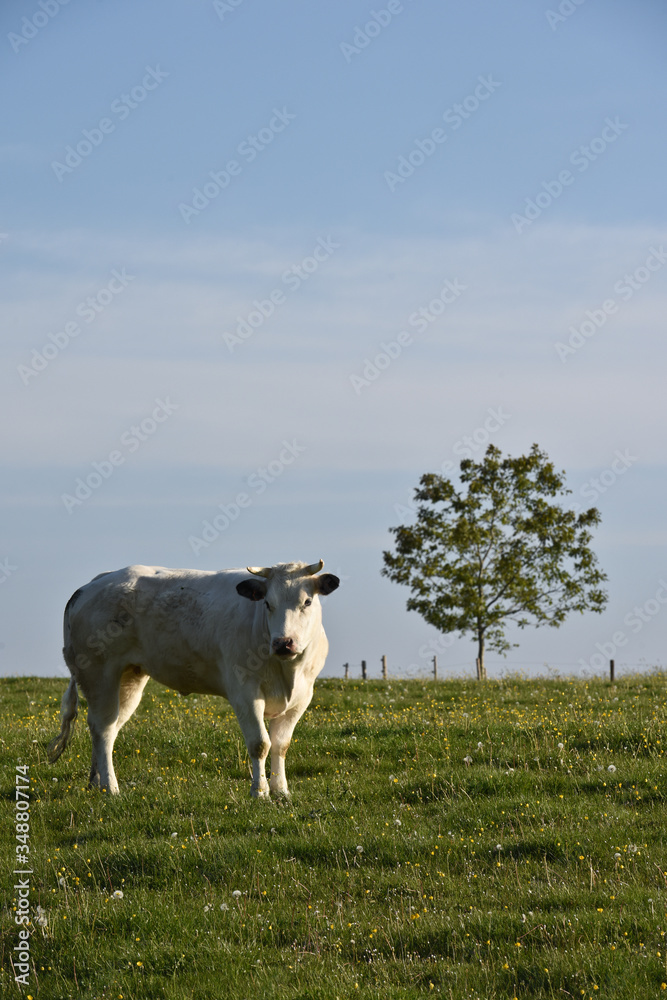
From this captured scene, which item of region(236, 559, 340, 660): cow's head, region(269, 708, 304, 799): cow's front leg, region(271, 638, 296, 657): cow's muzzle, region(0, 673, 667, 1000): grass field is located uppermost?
region(236, 559, 340, 660): cow's head

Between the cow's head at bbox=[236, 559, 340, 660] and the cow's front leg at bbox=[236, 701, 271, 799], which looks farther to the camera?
the cow's front leg at bbox=[236, 701, 271, 799]

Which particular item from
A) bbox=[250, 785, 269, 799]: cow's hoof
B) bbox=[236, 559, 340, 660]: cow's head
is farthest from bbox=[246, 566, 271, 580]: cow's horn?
bbox=[250, 785, 269, 799]: cow's hoof

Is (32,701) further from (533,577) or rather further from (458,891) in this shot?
(533,577)

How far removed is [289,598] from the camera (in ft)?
37.0

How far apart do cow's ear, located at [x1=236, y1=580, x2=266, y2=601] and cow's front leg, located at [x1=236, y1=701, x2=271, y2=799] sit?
1253mm

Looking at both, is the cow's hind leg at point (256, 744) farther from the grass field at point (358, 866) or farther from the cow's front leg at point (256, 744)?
the grass field at point (358, 866)

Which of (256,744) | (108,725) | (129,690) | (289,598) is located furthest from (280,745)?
(129,690)

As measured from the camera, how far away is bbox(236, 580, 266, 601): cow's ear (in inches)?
449

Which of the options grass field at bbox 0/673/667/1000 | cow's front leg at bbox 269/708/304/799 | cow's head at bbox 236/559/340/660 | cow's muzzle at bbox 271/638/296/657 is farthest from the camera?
cow's front leg at bbox 269/708/304/799

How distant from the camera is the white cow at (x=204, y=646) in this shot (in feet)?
37.3

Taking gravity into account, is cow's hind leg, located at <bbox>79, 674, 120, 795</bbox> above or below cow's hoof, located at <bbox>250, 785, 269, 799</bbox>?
above

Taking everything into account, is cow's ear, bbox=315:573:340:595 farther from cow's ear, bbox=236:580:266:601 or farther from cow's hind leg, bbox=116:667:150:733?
cow's hind leg, bbox=116:667:150:733

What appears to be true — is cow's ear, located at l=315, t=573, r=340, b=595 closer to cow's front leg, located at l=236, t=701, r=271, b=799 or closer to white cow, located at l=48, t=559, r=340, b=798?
white cow, located at l=48, t=559, r=340, b=798

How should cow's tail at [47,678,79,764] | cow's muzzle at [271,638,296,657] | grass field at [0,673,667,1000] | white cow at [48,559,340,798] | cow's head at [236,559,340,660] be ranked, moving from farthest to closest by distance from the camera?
cow's tail at [47,678,79,764], white cow at [48,559,340,798], cow's head at [236,559,340,660], cow's muzzle at [271,638,296,657], grass field at [0,673,667,1000]
